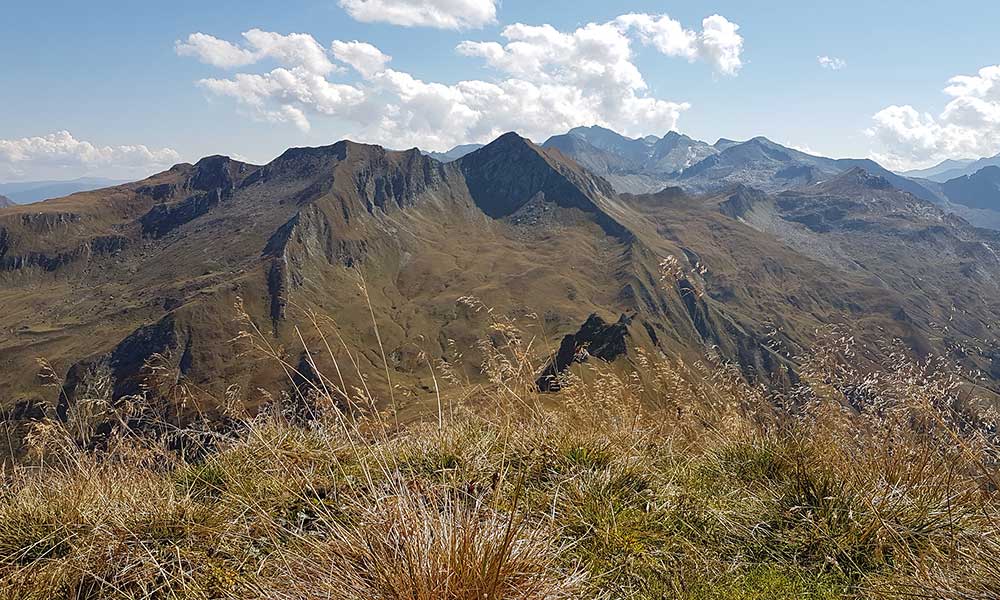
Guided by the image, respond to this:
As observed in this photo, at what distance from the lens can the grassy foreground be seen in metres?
2.79

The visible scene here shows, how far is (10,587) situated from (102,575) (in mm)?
423

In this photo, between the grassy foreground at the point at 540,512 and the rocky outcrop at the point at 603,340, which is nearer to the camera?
the grassy foreground at the point at 540,512

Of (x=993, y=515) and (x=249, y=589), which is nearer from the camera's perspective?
(x=249, y=589)

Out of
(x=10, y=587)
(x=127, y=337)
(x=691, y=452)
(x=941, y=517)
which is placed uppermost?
(x=10, y=587)

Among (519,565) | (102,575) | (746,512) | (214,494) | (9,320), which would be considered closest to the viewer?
(519,565)

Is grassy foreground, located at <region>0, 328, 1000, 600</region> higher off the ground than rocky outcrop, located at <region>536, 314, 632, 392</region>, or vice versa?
grassy foreground, located at <region>0, 328, 1000, 600</region>

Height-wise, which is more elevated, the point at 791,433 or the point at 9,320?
the point at 791,433

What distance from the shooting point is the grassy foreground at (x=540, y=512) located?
9.17 feet

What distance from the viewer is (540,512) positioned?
12.6 ft

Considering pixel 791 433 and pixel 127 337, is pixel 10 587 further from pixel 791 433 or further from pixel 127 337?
pixel 127 337

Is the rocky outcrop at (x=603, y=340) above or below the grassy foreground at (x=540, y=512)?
below

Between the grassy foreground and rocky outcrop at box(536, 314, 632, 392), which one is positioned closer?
the grassy foreground

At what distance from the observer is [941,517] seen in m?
3.61

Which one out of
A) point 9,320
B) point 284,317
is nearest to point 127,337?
point 284,317
